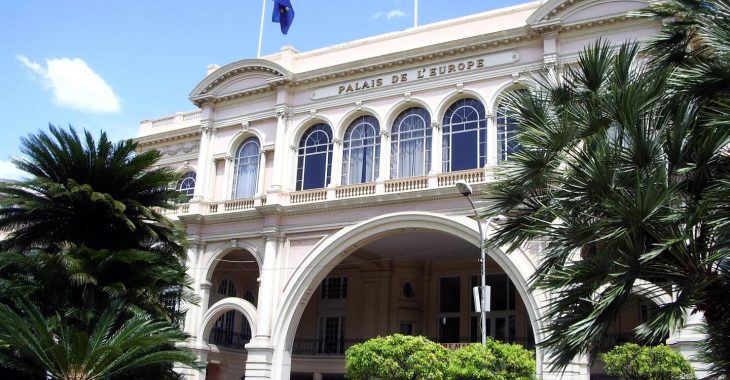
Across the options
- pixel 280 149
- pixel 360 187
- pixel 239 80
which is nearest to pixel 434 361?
pixel 360 187

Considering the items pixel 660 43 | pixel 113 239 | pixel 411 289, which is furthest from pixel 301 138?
pixel 660 43

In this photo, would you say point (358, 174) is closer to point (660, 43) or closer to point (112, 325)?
point (112, 325)

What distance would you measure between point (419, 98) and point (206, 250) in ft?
38.3

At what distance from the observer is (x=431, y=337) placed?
34.8 metres

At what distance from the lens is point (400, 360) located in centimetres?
2072

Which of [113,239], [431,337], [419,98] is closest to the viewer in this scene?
[113,239]

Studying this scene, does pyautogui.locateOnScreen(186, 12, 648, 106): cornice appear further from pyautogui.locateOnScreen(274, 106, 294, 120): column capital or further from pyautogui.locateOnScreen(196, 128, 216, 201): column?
pyautogui.locateOnScreen(196, 128, 216, 201): column

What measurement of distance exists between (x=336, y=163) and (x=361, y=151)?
46.1 inches

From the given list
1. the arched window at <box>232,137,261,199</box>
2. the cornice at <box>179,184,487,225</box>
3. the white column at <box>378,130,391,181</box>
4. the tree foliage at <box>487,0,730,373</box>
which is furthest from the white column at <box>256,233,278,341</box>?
the tree foliage at <box>487,0,730,373</box>

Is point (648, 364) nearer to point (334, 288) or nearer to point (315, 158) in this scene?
point (315, 158)

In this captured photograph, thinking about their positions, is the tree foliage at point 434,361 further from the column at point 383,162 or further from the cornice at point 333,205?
the column at point 383,162

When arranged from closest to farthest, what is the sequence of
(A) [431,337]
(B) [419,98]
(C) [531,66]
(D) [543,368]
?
(D) [543,368] < (C) [531,66] < (B) [419,98] < (A) [431,337]

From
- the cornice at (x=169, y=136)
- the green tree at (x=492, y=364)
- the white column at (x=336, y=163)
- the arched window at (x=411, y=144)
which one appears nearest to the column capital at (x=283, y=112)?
the white column at (x=336, y=163)

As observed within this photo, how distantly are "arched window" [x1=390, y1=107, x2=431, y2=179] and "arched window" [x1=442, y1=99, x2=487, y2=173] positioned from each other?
0.80m
